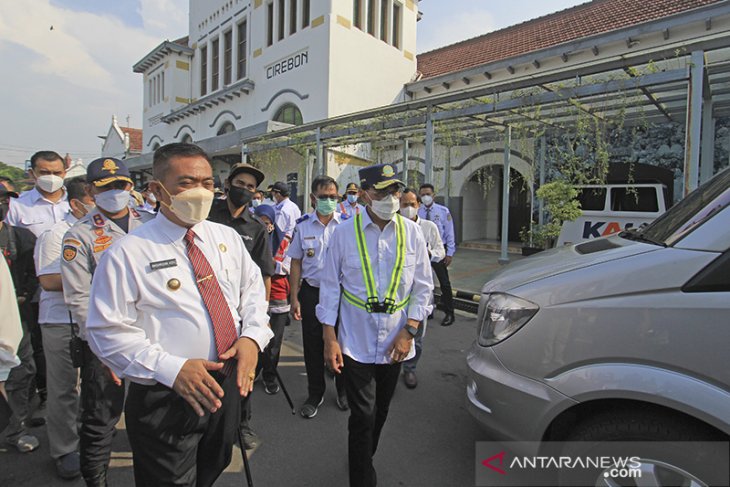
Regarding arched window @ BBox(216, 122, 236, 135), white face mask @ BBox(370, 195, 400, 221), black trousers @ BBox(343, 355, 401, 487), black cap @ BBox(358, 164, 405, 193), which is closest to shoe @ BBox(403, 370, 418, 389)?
black trousers @ BBox(343, 355, 401, 487)

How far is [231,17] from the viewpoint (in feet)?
64.3

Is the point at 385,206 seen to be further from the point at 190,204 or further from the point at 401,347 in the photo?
the point at 190,204

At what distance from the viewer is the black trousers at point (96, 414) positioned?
2.36 meters

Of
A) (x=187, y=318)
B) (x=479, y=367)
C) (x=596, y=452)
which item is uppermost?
(x=187, y=318)

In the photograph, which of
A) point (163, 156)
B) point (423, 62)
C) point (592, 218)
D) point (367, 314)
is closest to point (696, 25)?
point (592, 218)

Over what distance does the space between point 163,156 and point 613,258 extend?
2232 millimetres

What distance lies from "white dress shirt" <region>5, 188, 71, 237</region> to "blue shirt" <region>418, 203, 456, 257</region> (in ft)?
15.9

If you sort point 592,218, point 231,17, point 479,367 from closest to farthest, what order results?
point 479,367 < point 592,218 < point 231,17

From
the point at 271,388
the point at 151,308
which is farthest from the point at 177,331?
the point at 271,388

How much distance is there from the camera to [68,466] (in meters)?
2.69

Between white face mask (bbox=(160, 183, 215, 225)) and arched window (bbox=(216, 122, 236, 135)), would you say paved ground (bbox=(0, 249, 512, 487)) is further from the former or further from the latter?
arched window (bbox=(216, 122, 236, 135))

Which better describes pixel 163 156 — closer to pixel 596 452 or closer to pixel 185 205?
pixel 185 205

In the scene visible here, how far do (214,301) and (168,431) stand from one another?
1.73 ft

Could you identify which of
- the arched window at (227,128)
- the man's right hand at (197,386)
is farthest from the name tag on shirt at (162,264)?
the arched window at (227,128)
